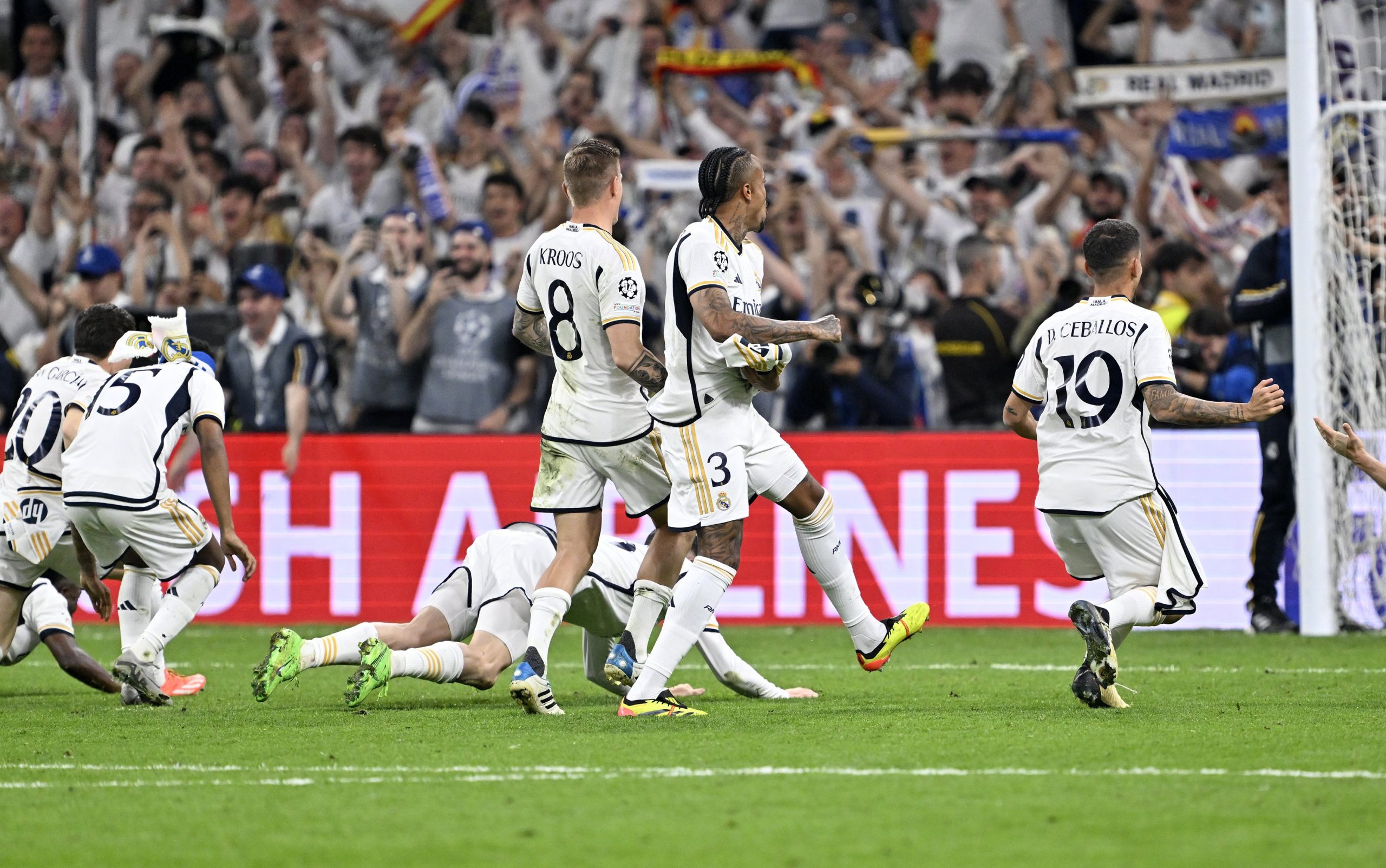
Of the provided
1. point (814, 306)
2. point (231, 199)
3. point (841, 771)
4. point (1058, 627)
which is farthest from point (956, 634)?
point (231, 199)

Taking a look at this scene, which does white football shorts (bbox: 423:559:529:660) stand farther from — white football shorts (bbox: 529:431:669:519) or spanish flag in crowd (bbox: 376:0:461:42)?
spanish flag in crowd (bbox: 376:0:461:42)

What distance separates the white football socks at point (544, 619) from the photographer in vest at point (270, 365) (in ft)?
18.4

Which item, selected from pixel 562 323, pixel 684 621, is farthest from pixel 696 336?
pixel 684 621

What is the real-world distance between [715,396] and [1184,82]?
799cm

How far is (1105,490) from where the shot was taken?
691cm

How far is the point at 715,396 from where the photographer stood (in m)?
6.91

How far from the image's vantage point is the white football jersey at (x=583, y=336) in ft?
23.6

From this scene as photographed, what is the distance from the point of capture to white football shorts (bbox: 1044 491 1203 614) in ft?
22.8

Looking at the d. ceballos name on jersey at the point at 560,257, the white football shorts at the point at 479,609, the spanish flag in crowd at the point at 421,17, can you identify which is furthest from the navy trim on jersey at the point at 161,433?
the spanish flag in crowd at the point at 421,17

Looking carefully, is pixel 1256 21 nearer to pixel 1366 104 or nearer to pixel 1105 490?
pixel 1366 104

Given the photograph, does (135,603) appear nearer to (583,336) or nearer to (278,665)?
(278,665)

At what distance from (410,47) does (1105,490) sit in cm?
1111

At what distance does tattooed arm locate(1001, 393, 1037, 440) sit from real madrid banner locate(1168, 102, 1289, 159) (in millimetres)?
6308

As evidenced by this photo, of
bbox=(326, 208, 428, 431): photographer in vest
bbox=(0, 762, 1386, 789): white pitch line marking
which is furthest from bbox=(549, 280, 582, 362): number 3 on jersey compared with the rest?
bbox=(326, 208, 428, 431): photographer in vest
